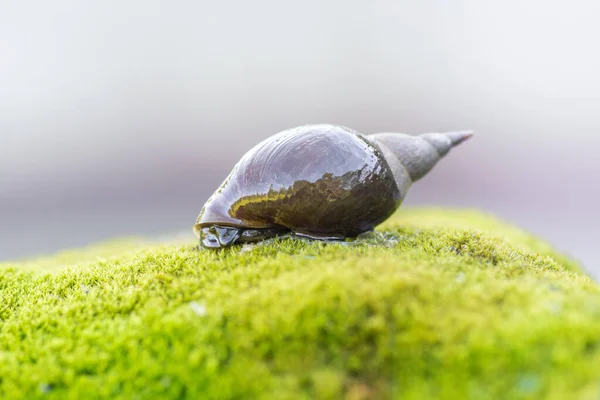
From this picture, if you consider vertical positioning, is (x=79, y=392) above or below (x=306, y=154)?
below

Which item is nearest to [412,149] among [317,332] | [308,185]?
[308,185]

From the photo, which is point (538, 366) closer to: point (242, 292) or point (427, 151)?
point (242, 292)

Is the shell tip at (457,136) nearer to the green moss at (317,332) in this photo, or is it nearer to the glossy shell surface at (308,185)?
the glossy shell surface at (308,185)

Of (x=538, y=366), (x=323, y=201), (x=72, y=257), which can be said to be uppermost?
(x=323, y=201)

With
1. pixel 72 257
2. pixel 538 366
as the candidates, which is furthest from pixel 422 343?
pixel 72 257

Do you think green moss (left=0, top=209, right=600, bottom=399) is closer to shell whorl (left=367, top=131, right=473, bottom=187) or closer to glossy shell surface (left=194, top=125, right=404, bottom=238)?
glossy shell surface (left=194, top=125, right=404, bottom=238)

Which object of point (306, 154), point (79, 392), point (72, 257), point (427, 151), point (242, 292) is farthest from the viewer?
point (72, 257)

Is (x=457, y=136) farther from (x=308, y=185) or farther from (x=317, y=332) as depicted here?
(x=317, y=332)
